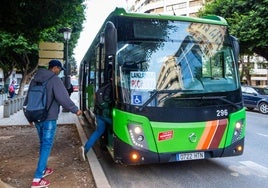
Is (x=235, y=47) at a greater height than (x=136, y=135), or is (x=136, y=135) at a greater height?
(x=235, y=47)

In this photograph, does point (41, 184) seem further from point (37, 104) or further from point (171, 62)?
point (171, 62)

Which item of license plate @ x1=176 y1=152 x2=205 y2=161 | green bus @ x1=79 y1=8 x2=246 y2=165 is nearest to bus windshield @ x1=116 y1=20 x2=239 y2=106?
green bus @ x1=79 y1=8 x2=246 y2=165

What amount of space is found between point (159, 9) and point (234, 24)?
52779 millimetres

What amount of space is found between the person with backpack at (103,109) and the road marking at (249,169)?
8.17 ft

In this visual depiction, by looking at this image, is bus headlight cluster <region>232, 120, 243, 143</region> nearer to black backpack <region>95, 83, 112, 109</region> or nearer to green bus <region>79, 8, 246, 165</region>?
green bus <region>79, 8, 246, 165</region>

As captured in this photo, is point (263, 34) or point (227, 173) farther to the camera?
point (263, 34)

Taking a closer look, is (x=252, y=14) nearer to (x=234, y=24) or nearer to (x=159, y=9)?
Result: (x=234, y=24)

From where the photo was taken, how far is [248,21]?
21891mm

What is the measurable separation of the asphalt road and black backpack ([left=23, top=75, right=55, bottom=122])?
1665mm

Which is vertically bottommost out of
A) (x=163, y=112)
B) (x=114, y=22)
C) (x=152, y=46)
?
(x=163, y=112)

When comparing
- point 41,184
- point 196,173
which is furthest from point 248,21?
point 41,184

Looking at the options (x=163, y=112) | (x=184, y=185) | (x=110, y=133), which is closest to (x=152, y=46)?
(x=163, y=112)

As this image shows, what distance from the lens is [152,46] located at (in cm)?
626

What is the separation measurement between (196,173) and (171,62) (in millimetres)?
2050
